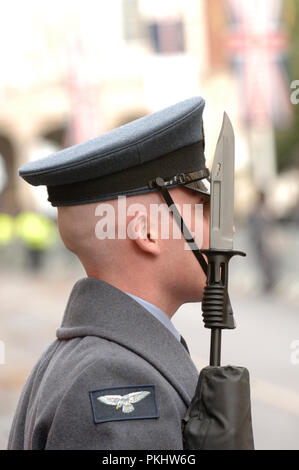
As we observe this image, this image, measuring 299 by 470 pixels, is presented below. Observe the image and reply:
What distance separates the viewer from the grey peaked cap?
1771mm

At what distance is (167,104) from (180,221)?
25.7 m

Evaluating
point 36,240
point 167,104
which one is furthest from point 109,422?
point 167,104

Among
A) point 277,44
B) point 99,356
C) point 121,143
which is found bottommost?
point 99,356

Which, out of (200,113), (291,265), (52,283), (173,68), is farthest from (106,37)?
(200,113)

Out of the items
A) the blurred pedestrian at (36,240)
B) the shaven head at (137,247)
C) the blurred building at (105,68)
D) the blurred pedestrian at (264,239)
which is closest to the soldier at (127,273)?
the shaven head at (137,247)

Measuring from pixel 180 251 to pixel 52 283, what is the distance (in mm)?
16557

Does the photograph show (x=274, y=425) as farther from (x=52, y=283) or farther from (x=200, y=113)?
(x=52, y=283)

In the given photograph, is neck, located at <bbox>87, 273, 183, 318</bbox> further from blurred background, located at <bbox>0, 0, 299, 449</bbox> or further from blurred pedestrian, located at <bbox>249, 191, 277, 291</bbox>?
blurred pedestrian, located at <bbox>249, 191, 277, 291</bbox>

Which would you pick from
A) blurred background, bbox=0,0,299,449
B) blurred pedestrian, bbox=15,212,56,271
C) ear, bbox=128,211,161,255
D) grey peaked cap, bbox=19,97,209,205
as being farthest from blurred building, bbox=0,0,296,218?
ear, bbox=128,211,161,255

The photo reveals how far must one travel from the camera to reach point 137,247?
178cm

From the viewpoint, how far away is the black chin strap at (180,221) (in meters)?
1.77

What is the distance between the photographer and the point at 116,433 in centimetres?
157

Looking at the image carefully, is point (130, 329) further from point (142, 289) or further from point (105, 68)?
point (105, 68)

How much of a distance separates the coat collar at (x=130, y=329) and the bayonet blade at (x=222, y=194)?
0.20 m
